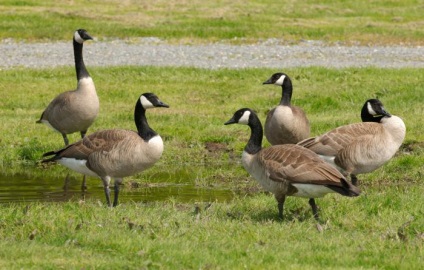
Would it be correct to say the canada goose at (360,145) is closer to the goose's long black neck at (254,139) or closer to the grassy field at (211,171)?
the grassy field at (211,171)

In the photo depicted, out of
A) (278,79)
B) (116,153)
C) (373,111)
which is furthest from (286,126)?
(116,153)

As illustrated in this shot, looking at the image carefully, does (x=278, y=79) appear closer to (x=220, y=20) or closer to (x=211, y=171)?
(x=211, y=171)

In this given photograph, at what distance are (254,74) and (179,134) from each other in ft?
21.7

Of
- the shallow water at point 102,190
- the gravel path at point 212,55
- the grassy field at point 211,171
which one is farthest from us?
the gravel path at point 212,55

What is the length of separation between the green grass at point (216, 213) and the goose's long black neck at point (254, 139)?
2.33 ft

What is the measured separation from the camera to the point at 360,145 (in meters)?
12.8

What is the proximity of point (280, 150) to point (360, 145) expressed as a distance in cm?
208

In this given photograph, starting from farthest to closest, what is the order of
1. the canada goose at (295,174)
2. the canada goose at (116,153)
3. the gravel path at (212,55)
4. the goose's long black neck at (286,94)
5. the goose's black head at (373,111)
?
1. the gravel path at (212,55)
2. the goose's long black neck at (286,94)
3. the goose's black head at (373,111)
4. the canada goose at (116,153)
5. the canada goose at (295,174)

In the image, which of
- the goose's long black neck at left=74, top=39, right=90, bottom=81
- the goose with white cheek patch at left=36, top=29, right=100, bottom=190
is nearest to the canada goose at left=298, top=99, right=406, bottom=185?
the goose with white cheek patch at left=36, top=29, right=100, bottom=190

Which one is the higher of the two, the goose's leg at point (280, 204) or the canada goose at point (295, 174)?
the canada goose at point (295, 174)

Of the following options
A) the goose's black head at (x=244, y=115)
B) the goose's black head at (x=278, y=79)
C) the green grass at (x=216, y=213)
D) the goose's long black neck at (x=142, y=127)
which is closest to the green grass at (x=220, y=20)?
the green grass at (x=216, y=213)

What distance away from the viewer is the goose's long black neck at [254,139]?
11.7 meters

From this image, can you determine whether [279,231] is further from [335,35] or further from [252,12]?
[252,12]

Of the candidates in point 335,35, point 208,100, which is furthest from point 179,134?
point 335,35
